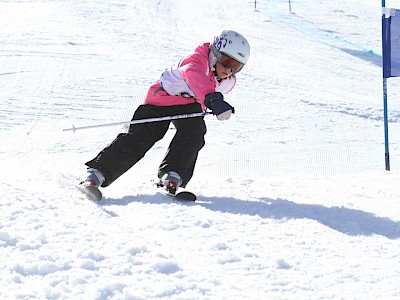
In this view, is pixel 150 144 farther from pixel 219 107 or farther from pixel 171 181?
pixel 219 107

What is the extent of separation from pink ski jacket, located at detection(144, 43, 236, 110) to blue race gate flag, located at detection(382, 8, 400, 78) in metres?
1.65

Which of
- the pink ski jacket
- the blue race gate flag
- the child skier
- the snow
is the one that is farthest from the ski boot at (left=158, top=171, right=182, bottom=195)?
the blue race gate flag

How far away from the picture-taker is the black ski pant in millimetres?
4520

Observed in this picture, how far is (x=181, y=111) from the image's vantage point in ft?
15.8

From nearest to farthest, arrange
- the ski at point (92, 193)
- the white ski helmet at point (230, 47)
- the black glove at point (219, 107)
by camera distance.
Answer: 1. the ski at point (92, 193)
2. the black glove at point (219, 107)
3. the white ski helmet at point (230, 47)

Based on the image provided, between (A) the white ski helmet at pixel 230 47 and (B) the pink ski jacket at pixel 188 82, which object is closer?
(B) the pink ski jacket at pixel 188 82

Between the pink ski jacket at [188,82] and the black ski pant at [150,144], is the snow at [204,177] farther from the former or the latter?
the pink ski jacket at [188,82]

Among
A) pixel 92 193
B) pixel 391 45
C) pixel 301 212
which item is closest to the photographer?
pixel 301 212

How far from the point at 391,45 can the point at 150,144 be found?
2.48m

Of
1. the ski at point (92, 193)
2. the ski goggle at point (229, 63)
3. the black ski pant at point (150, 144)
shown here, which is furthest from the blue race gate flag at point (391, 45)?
the ski at point (92, 193)

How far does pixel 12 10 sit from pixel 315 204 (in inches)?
597

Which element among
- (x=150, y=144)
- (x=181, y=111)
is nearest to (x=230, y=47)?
(x=181, y=111)

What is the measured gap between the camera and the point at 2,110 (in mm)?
8555

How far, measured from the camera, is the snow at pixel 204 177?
2742mm
